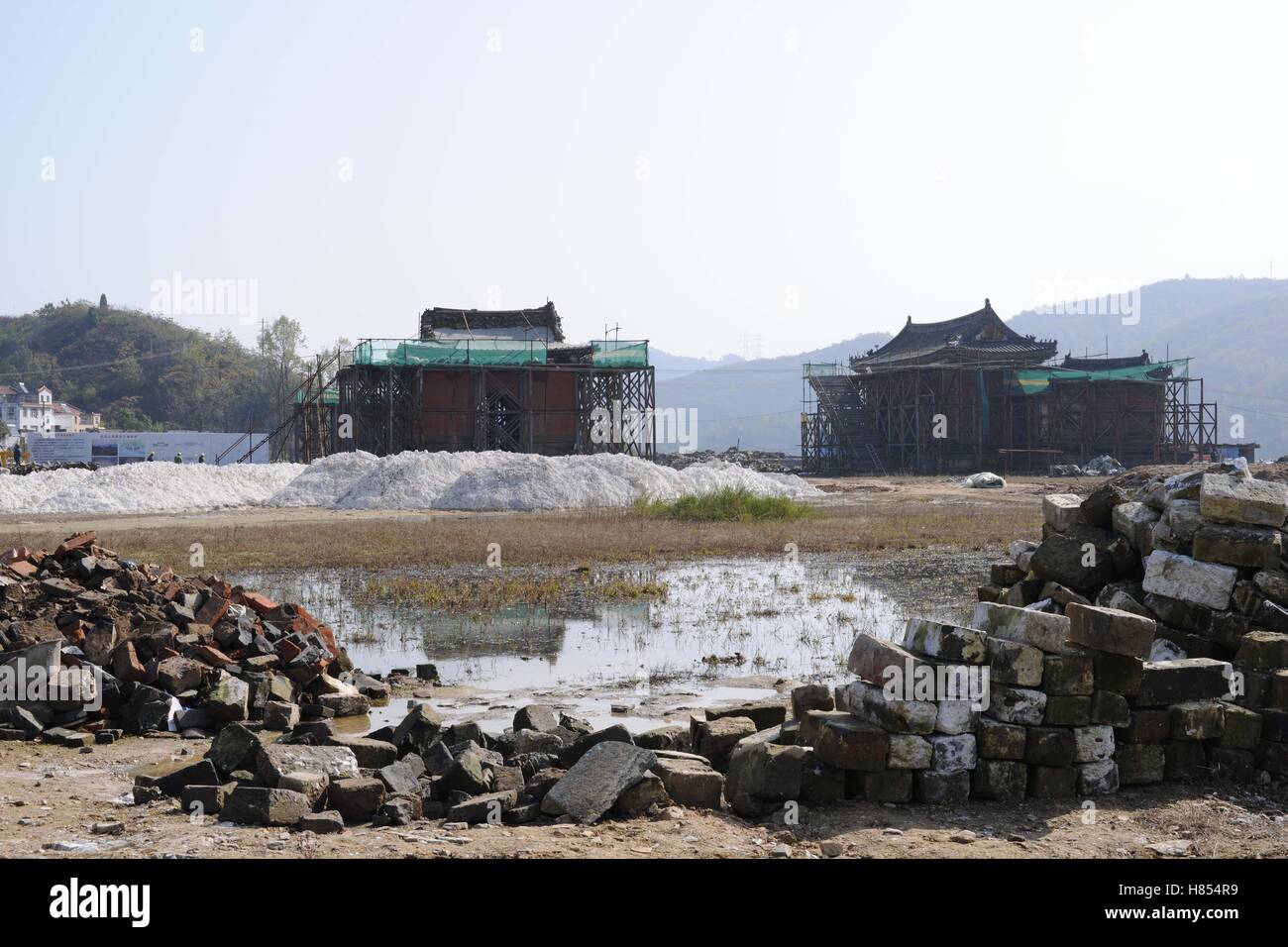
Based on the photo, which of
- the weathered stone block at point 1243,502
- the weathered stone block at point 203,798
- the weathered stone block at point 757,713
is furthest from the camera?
the weathered stone block at point 1243,502

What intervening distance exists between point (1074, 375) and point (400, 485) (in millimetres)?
33811

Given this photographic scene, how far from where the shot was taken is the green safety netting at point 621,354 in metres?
44.1

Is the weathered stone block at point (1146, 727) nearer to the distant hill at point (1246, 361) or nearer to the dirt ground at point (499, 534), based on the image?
the dirt ground at point (499, 534)

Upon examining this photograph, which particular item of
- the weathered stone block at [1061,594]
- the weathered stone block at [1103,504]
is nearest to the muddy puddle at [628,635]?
the weathered stone block at [1061,594]

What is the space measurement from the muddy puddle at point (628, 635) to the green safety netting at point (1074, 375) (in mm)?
37913

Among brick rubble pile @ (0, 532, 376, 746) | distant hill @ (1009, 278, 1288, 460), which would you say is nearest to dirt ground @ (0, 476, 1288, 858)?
brick rubble pile @ (0, 532, 376, 746)

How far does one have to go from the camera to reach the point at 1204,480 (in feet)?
27.5

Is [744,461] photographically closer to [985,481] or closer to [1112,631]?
[985,481]

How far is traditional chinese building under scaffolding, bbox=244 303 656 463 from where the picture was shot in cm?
4169

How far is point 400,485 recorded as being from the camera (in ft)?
107

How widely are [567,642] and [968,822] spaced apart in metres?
6.20

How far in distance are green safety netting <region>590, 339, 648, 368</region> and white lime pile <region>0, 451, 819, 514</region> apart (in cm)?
921
